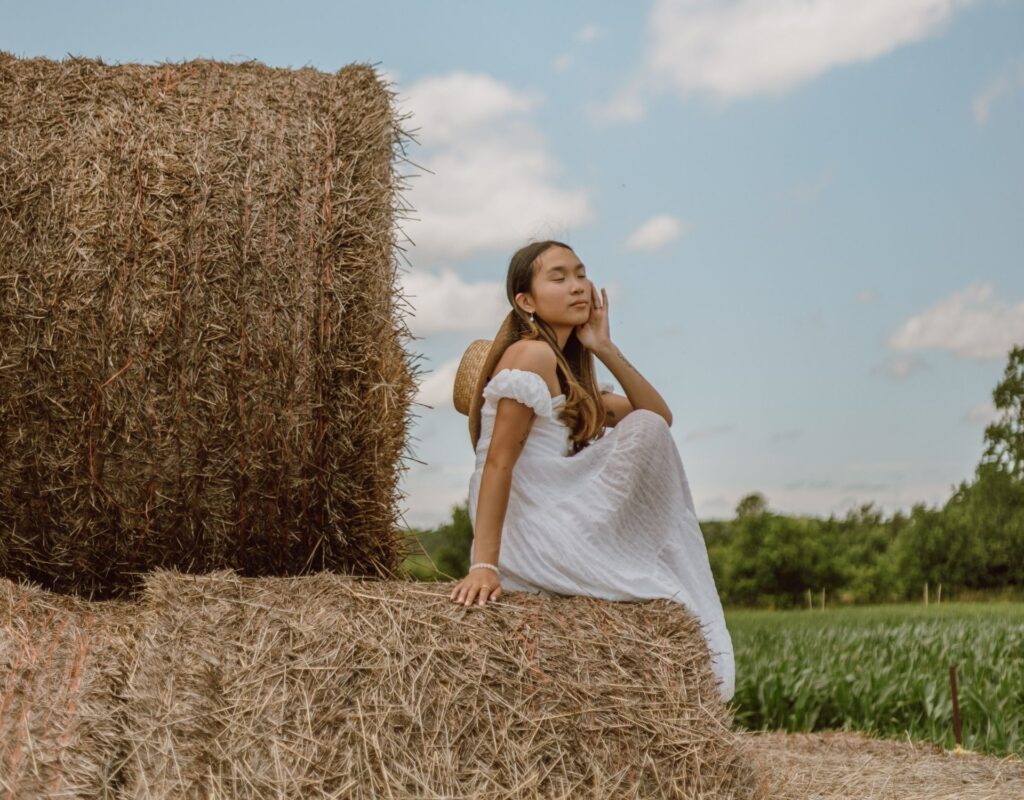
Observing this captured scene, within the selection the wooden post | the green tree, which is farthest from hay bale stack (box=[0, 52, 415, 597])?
the green tree

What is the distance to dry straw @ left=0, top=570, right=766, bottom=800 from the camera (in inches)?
101

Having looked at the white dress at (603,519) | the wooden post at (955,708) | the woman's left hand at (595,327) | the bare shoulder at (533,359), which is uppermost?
the woman's left hand at (595,327)

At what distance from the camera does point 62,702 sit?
2721 mm

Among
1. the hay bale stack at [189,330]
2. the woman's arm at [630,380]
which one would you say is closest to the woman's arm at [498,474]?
the woman's arm at [630,380]

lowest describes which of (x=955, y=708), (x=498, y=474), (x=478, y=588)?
(x=955, y=708)

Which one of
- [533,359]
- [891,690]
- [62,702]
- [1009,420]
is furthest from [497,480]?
[1009,420]

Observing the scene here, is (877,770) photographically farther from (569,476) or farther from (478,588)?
(478,588)

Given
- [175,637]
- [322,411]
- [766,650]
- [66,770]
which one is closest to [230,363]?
[322,411]

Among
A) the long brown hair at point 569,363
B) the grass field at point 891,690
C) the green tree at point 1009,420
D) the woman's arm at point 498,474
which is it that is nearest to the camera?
the woman's arm at point 498,474

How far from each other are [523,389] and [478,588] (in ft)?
1.93

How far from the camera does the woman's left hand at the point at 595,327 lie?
3477mm

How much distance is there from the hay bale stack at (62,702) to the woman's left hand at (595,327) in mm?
1568

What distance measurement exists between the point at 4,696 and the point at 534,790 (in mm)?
1338

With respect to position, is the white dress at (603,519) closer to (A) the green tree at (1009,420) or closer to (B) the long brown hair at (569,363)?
(B) the long brown hair at (569,363)
